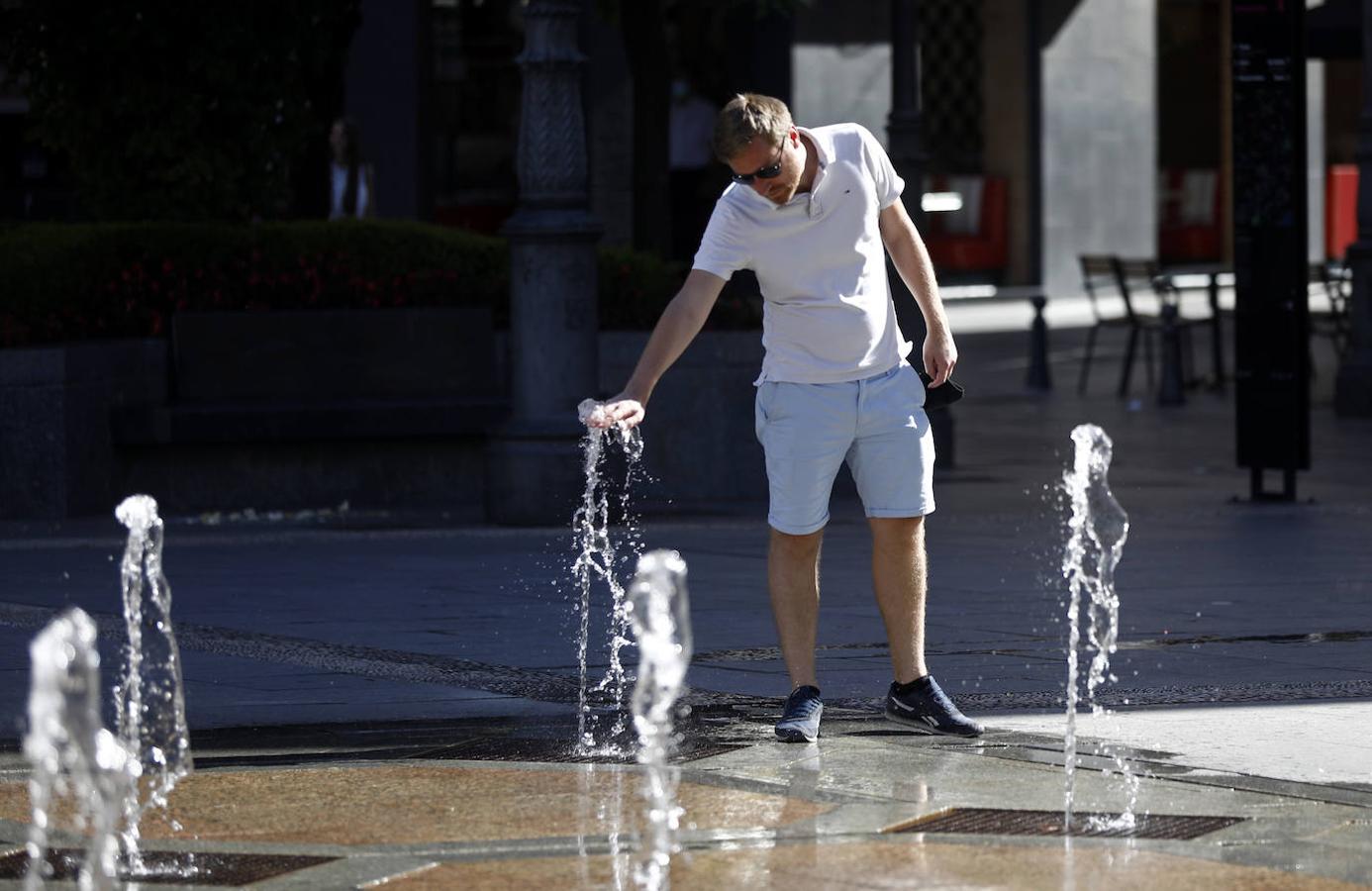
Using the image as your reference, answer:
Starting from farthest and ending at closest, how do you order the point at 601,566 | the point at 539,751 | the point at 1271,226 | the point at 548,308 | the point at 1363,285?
the point at 1363,285, the point at 1271,226, the point at 548,308, the point at 601,566, the point at 539,751

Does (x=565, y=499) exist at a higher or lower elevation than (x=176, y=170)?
lower

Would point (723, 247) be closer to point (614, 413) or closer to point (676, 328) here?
point (676, 328)

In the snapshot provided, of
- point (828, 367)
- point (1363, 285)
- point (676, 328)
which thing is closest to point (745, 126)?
point (676, 328)

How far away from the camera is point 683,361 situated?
12719 millimetres

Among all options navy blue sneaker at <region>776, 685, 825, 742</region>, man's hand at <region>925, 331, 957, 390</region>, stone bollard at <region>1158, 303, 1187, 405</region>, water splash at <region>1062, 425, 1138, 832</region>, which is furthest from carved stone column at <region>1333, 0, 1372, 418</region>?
navy blue sneaker at <region>776, 685, 825, 742</region>

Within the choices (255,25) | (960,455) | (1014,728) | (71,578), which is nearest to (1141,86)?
(960,455)

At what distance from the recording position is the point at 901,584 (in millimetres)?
7055

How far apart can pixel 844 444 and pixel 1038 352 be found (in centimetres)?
1285

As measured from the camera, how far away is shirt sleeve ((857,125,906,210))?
22.4 ft

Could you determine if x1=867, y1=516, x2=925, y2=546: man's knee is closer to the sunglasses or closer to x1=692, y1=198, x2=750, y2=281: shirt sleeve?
x1=692, y1=198, x2=750, y2=281: shirt sleeve

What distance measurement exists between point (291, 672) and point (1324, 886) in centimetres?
373

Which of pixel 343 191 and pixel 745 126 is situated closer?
pixel 745 126

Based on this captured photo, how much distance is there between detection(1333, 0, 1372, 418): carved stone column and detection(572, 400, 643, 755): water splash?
659 centimetres

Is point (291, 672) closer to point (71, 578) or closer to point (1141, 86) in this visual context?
point (71, 578)
